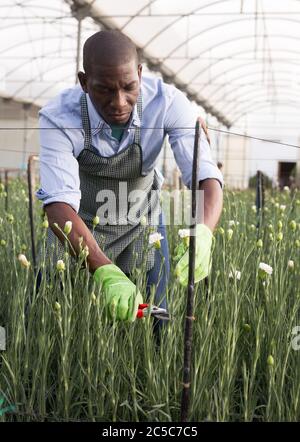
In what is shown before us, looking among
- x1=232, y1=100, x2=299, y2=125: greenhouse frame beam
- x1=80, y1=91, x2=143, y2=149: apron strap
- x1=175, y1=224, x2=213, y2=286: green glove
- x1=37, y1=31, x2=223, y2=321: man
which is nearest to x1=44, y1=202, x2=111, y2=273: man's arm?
x1=37, y1=31, x2=223, y2=321: man

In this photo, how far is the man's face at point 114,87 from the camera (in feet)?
5.17

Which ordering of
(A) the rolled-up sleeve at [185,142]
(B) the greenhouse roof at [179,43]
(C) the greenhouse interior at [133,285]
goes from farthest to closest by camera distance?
(B) the greenhouse roof at [179,43] → (A) the rolled-up sleeve at [185,142] → (C) the greenhouse interior at [133,285]

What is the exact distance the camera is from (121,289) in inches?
56.9

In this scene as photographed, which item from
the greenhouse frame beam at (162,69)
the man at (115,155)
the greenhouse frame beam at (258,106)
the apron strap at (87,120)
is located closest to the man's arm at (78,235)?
the man at (115,155)

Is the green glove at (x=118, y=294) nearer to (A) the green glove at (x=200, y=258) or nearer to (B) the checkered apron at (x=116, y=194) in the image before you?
(A) the green glove at (x=200, y=258)

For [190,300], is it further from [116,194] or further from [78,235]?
[116,194]

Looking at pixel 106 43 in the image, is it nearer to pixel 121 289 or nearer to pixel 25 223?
pixel 121 289

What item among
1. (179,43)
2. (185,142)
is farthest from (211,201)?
(179,43)

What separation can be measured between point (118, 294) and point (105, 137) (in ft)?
2.19

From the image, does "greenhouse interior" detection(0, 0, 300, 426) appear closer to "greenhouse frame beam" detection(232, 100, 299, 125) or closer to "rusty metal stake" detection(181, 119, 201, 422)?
"rusty metal stake" detection(181, 119, 201, 422)

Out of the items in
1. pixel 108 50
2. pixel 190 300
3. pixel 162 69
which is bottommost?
pixel 190 300

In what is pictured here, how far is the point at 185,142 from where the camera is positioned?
1868 mm

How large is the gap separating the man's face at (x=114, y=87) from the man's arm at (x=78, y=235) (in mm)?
258

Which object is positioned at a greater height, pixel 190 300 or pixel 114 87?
pixel 114 87
